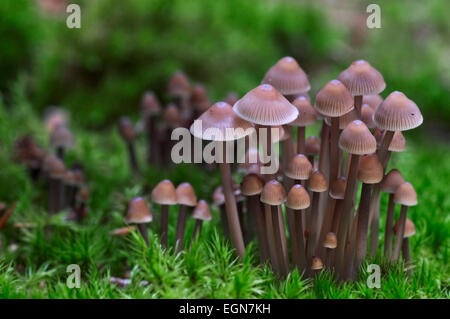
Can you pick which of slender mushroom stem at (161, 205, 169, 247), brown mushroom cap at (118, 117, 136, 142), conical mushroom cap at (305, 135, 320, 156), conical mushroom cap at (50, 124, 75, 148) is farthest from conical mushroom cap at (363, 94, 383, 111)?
conical mushroom cap at (50, 124, 75, 148)

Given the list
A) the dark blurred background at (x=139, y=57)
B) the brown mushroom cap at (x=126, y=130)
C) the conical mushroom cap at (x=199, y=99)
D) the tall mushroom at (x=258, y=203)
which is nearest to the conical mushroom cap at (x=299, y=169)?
the tall mushroom at (x=258, y=203)

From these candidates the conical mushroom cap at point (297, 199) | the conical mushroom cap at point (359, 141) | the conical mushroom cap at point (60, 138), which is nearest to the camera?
the conical mushroom cap at point (359, 141)

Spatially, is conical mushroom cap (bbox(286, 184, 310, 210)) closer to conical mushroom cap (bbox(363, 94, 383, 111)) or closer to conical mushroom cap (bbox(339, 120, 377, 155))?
conical mushroom cap (bbox(339, 120, 377, 155))

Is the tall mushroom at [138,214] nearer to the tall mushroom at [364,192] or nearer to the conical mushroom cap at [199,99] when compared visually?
the tall mushroom at [364,192]

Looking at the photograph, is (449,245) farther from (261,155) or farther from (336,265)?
(261,155)

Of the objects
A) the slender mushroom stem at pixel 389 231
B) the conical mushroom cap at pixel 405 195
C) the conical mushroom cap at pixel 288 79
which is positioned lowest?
the slender mushroom stem at pixel 389 231

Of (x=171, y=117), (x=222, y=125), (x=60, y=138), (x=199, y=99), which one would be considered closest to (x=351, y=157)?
(x=222, y=125)

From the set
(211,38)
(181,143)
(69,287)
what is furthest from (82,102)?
(69,287)

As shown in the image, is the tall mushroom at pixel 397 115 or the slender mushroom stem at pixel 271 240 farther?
the slender mushroom stem at pixel 271 240
